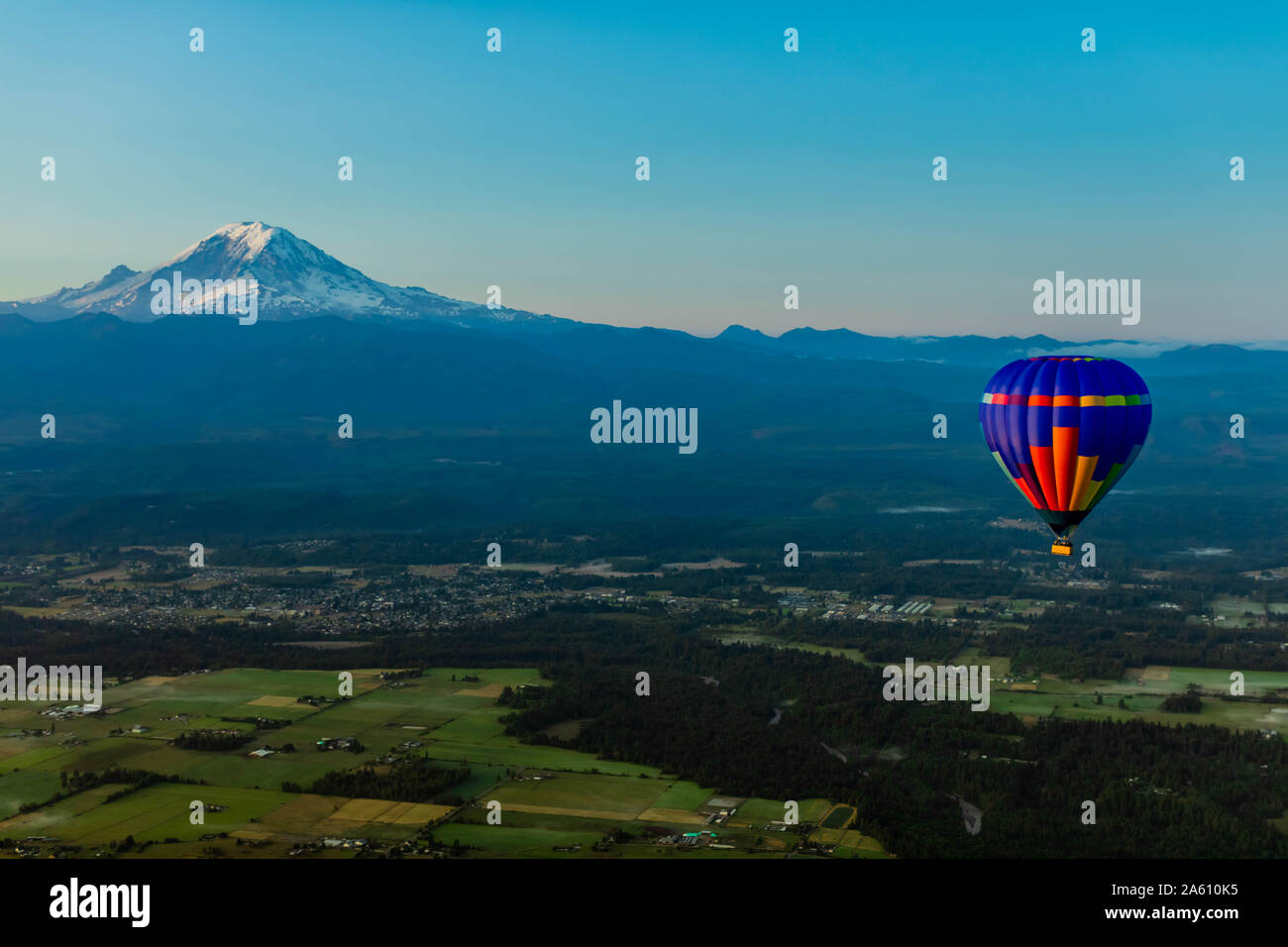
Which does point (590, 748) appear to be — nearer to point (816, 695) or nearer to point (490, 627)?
point (816, 695)

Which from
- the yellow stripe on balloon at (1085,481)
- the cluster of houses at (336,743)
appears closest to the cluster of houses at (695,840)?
the yellow stripe on balloon at (1085,481)

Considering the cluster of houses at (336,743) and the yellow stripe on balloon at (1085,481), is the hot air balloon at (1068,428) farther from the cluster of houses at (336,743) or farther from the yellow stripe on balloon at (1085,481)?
the cluster of houses at (336,743)

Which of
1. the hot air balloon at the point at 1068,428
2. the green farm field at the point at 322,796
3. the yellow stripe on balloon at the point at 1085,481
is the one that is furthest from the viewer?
the green farm field at the point at 322,796


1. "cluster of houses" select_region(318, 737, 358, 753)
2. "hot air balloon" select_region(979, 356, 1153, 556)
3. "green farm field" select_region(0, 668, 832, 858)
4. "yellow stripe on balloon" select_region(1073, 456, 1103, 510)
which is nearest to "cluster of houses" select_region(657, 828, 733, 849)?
"green farm field" select_region(0, 668, 832, 858)

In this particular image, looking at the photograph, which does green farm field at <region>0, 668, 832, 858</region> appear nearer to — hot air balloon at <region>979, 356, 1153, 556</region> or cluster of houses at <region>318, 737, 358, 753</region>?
cluster of houses at <region>318, 737, 358, 753</region>

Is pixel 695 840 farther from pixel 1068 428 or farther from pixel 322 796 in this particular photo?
pixel 1068 428

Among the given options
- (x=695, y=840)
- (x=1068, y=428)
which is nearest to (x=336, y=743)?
(x=695, y=840)

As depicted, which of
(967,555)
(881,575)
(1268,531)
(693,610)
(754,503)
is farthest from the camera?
(754,503)

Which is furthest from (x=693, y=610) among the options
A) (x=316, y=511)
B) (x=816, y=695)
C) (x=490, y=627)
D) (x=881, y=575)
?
(x=316, y=511)
